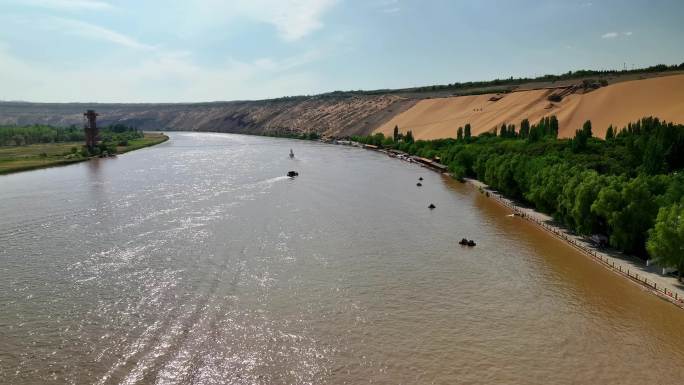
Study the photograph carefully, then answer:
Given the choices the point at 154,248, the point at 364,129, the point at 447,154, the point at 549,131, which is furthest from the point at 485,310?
the point at 364,129

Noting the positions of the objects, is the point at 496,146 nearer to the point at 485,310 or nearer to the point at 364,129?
the point at 485,310

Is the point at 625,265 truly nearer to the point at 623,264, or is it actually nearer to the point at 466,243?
the point at 623,264

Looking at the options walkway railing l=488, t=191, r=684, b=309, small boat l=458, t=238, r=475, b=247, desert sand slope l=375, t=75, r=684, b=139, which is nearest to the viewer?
walkway railing l=488, t=191, r=684, b=309

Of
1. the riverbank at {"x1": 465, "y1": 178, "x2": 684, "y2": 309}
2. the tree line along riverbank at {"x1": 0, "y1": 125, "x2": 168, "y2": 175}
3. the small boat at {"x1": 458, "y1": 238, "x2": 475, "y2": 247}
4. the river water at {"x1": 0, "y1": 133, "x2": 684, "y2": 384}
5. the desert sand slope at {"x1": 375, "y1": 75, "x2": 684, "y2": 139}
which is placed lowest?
the river water at {"x1": 0, "y1": 133, "x2": 684, "y2": 384}

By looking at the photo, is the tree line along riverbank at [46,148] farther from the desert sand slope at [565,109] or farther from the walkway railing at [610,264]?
the walkway railing at [610,264]

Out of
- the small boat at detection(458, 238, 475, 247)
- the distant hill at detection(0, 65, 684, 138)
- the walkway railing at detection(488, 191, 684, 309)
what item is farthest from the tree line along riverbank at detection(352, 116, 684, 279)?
the distant hill at detection(0, 65, 684, 138)

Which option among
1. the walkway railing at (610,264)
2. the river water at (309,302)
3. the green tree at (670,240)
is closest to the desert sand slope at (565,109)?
the walkway railing at (610,264)

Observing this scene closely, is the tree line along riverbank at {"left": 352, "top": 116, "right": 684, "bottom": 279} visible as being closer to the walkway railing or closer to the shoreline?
the shoreline
